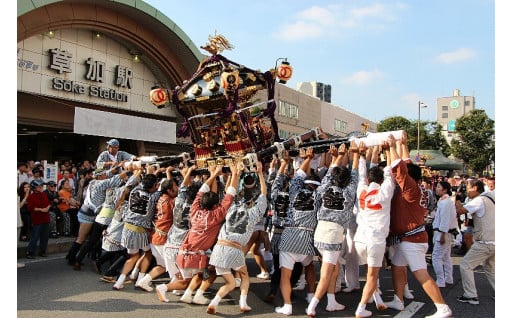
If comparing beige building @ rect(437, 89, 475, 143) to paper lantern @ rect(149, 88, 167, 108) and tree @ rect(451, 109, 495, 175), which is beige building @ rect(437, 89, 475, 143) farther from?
paper lantern @ rect(149, 88, 167, 108)

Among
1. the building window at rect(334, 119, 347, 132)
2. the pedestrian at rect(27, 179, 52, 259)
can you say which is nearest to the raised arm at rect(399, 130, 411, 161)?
the pedestrian at rect(27, 179, 52, 259)

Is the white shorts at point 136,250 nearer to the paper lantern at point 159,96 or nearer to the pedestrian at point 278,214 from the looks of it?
the pedestrian at point 278,214

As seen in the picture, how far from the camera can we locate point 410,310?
571 cm

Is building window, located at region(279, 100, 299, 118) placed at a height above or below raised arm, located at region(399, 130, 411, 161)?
above

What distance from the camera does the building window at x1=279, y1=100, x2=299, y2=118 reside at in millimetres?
30156

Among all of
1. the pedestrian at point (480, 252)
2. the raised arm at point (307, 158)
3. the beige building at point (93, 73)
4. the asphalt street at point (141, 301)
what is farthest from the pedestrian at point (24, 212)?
the pedestrian at point (480, 252)

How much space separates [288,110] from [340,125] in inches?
469

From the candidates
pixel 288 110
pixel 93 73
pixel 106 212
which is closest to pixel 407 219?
pixel 106 212

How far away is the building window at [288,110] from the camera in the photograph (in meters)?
30.2

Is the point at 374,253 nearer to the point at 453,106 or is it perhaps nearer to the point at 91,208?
the point at 91,208

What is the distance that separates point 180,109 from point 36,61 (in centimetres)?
908

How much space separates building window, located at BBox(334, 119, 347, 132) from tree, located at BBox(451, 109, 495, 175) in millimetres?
13707

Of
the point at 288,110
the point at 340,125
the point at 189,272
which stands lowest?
the point at 189,272

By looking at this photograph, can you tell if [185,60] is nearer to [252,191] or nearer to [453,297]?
[252,191]
